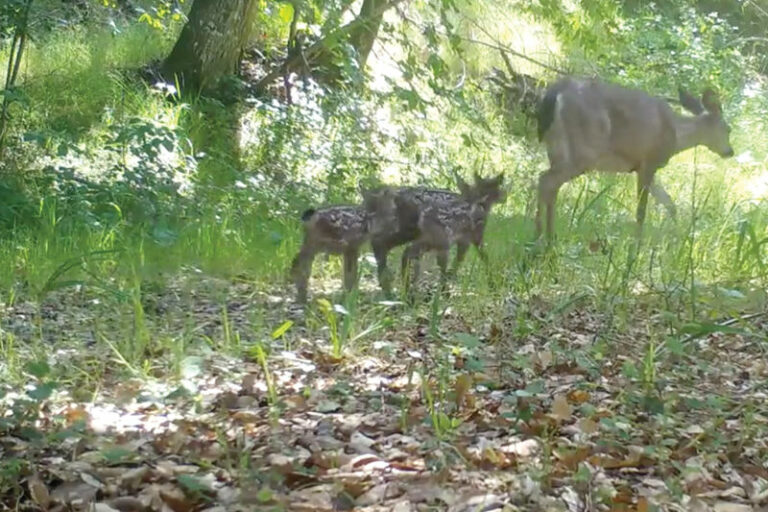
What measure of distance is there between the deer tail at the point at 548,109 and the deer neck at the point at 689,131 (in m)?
1.49

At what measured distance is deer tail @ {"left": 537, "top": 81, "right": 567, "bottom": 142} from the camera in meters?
9.73

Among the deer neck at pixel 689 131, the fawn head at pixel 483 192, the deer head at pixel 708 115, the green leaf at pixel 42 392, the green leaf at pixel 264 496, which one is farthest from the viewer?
the deer head at pixel 708 115

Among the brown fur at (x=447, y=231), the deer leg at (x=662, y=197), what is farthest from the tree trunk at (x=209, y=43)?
the brown fur at (x=447, y=231)

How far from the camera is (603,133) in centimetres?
981

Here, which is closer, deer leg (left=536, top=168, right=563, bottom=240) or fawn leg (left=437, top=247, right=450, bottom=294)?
fawn leg (left=437, top=247, right=450, bottom=294)

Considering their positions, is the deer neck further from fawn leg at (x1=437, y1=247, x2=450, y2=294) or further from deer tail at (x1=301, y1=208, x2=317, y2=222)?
deer tail at (x1=301, y1=208, x2=317, y2=222)

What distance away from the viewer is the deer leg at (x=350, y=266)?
266 inches

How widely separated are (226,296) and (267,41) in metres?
8.69

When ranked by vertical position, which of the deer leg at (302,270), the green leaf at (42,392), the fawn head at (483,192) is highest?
the fawn head at (483,192)

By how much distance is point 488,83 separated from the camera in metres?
17.4

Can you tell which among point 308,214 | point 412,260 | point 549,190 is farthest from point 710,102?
point 308,214

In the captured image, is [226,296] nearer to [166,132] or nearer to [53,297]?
[53,297]

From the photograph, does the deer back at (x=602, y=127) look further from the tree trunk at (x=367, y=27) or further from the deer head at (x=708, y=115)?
the tree trunk at (x=367, y=27)

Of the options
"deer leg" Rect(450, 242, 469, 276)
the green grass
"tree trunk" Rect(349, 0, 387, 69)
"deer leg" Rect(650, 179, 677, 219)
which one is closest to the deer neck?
the green grass
